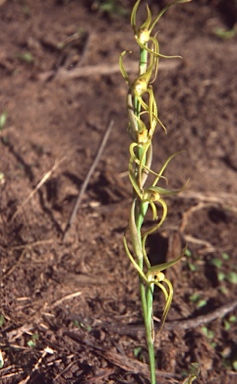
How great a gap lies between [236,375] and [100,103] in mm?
1815

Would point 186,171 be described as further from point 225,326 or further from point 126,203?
point 225,326

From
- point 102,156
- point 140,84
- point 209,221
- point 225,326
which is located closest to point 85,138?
point 102,156

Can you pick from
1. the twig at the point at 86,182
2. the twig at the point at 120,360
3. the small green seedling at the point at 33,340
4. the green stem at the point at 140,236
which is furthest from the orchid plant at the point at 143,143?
the twig at the point at 86,182

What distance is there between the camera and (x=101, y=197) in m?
3.35

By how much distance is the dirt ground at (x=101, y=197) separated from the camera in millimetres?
2637

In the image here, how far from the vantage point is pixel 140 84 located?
1.97 meters

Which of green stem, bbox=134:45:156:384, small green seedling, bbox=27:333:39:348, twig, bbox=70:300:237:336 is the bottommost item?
twig, bbox=70:300:237:336

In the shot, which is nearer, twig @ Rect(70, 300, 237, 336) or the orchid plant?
the orchid plant

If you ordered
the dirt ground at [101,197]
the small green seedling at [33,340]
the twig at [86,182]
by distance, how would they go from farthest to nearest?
the twig at [86,182]
the dirt ground at [101,197]
the small green seedling at [33,340]

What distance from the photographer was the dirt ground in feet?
8.65

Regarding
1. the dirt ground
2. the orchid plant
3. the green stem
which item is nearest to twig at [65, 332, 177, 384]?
the dirt ground

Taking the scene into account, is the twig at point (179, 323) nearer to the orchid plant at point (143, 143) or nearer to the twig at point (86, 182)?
the twig at point (86, 182)

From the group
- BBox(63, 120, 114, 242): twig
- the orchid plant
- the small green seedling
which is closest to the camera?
the orchid plant

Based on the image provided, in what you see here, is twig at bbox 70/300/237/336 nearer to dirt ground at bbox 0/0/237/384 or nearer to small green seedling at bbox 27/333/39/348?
dirt ground at bbox 0/0/237/384
